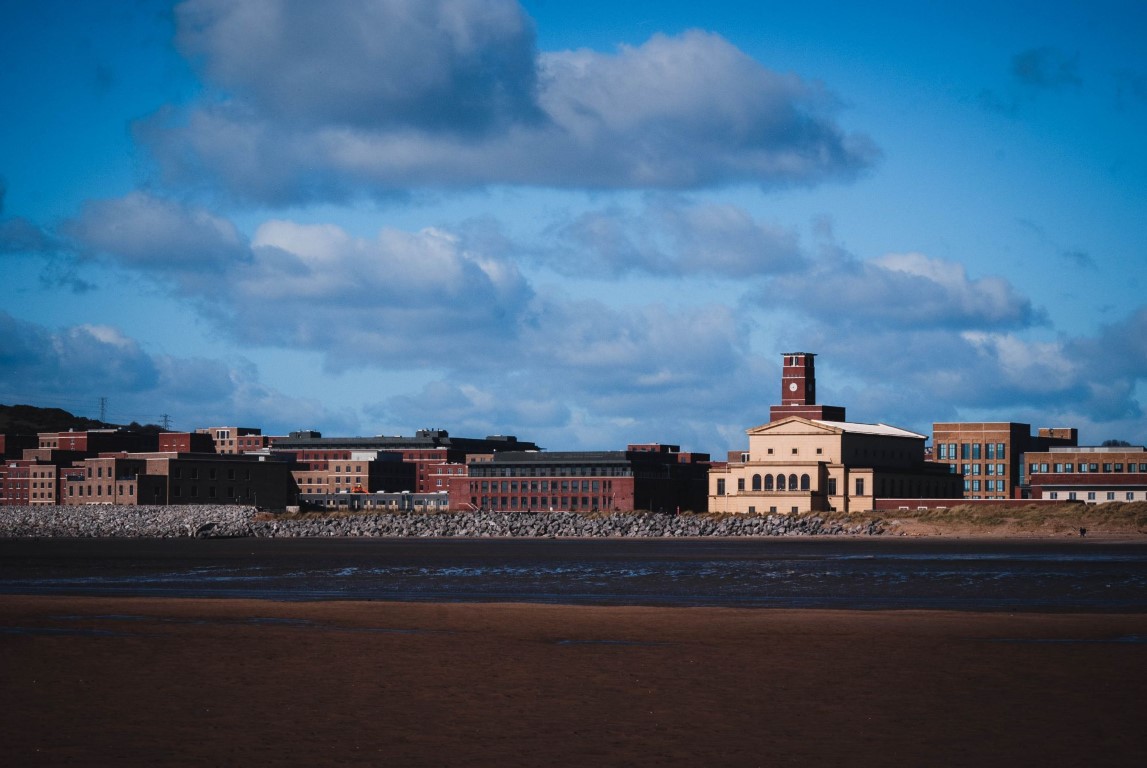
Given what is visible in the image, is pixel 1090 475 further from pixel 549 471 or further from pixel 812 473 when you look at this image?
pixel 549 471

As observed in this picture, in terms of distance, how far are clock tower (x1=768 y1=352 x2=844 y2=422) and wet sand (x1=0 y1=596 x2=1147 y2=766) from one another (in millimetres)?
144597

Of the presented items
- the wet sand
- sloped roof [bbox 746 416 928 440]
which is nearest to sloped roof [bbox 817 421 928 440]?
sloped roof [bbox 746 416 928 440]

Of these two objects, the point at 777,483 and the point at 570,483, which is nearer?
the point at 777,483

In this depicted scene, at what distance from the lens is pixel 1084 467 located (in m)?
166

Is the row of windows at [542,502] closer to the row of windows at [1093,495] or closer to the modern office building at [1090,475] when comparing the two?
the modern office building at [1090,475]

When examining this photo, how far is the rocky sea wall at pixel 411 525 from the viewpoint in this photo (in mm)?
151250

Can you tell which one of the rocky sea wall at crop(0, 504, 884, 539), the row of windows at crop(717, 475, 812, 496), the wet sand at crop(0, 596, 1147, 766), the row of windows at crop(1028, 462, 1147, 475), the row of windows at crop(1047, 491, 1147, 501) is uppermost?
the row of windows at crop(1028, 462, 1147, 475)

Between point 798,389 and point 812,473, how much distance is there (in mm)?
24355

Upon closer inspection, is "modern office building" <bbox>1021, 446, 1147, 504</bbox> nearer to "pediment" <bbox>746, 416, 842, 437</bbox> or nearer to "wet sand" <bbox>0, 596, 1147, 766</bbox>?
"pediment" <bbox>746, 416, 842, 437</bbox>

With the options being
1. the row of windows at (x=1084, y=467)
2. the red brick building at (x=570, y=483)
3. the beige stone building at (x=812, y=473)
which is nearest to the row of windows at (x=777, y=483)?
the beige stone building at (x=812, y=473)

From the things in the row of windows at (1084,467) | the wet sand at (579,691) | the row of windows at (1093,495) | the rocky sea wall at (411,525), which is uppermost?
the row of windows at (1084,467)

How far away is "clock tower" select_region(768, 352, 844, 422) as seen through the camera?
18312 cm

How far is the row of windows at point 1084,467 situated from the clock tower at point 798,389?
2706 centimetres

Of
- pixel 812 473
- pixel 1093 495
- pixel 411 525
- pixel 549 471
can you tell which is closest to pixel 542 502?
pixel 549 471
